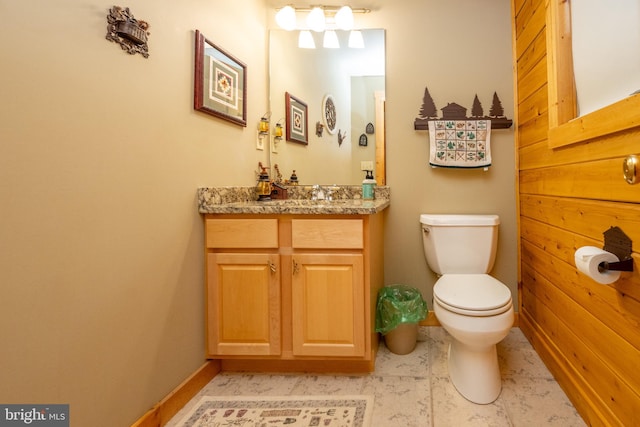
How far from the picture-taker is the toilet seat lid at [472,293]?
4.48 ft

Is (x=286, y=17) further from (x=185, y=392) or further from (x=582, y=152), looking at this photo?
(x=185, y=392)

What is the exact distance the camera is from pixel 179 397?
1.38 m

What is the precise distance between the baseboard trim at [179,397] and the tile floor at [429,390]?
3cm

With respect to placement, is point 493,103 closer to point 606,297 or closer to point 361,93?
point 361,93

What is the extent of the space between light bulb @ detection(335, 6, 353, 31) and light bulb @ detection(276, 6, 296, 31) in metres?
0.28

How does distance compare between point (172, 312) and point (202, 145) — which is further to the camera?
point (202, 145)

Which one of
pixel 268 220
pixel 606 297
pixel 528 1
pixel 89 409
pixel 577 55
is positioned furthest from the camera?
pixel 528 1

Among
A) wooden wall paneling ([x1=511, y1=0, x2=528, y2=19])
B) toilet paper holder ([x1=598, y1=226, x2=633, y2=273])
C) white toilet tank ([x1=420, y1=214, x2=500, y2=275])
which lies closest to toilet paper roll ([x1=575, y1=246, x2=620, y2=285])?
toilet paper holder ([x1=598, y1=226, x2=633, y2=273])

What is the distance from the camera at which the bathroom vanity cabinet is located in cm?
152

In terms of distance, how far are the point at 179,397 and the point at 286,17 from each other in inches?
85.5

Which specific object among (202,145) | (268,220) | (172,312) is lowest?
(172,312)

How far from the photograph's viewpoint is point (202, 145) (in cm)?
155

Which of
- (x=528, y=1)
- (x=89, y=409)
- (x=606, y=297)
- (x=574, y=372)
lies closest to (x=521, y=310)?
(x=574, y=372)

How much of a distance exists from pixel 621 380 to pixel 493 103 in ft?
5.24
